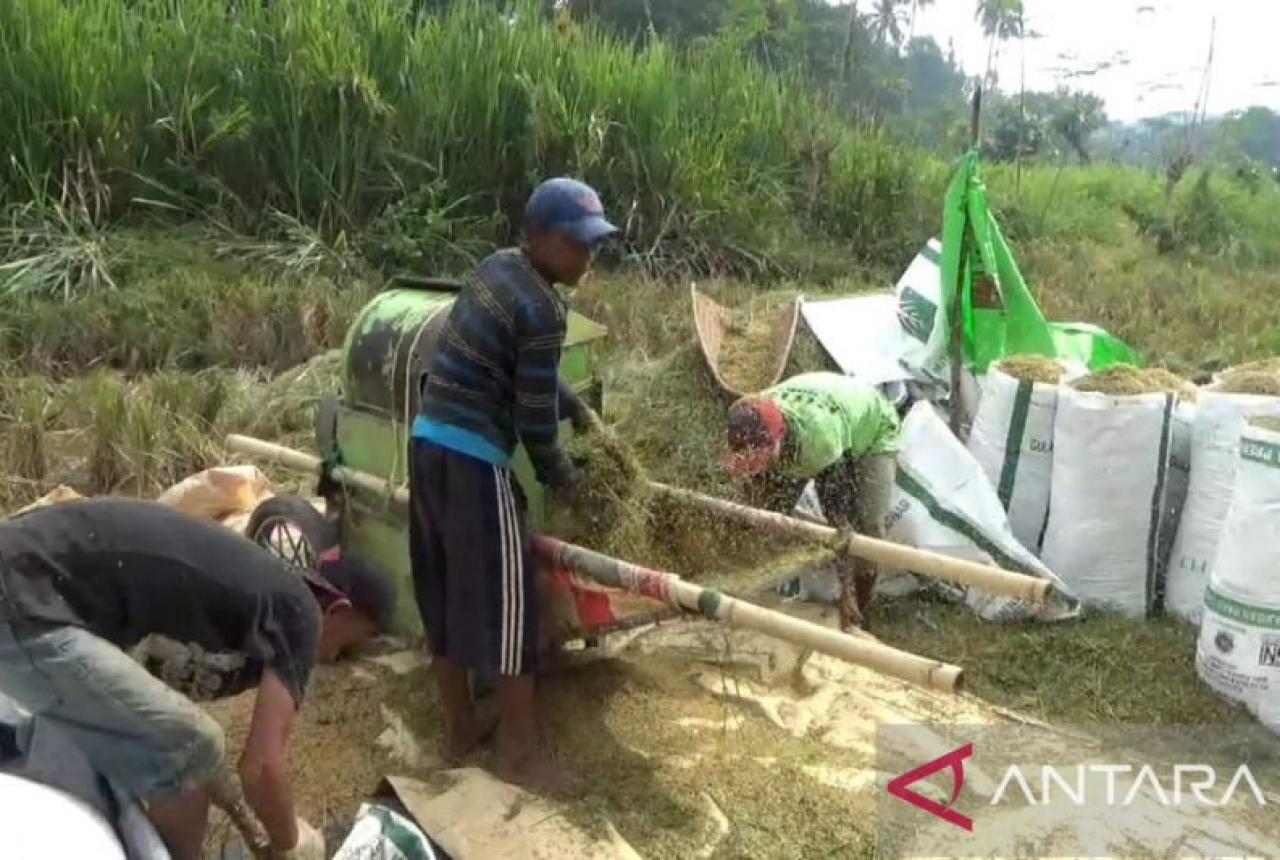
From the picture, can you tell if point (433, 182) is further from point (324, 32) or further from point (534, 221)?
point (534, 221)

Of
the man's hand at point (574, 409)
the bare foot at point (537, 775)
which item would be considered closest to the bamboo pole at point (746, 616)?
the man's hand at point (574, 409)

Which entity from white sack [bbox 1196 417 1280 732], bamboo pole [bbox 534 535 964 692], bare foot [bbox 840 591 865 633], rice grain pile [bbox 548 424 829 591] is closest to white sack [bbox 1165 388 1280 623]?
white sack [bbox 1196 417 1280 732]

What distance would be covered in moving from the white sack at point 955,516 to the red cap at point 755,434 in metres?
0.94

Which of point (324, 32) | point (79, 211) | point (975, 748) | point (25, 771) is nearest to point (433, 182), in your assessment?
point (324, 32)

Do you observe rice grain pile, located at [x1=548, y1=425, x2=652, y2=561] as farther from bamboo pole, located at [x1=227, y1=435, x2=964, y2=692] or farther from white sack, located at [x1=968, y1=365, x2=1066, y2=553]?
white sack, located at [x1=968, y1=365, x2=1066, y2=553]

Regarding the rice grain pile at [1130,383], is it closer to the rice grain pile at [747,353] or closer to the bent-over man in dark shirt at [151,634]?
the rice grain pile at [747,353]

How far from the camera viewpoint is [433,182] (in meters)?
8.13

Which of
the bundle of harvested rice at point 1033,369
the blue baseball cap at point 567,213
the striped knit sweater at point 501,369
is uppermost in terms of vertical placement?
the blue baseball cap at point 567,213

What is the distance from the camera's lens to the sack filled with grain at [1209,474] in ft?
13.1

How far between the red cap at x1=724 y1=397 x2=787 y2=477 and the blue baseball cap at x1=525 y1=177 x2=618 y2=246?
32.6 inches

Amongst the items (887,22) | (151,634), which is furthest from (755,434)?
(887,22)

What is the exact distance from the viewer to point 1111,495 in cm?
418

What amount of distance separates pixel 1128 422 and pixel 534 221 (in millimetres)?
2270

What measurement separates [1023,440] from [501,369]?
2.28 metres
